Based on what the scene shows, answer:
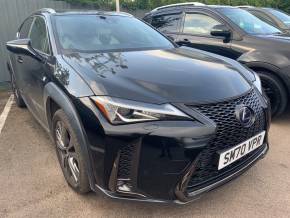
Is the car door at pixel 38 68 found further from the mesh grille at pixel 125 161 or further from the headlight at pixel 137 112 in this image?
the mesh grille at pixel 125 161

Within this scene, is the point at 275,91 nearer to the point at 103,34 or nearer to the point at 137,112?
the point at 103,34

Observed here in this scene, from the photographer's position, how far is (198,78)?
2408 millimetres

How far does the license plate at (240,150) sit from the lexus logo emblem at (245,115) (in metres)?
0.14

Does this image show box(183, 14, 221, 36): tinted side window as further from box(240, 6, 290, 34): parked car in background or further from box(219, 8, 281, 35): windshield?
box(240, 6, 290, 34): parked car in background

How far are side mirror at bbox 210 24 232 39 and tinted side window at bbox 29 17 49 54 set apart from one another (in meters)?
2.53

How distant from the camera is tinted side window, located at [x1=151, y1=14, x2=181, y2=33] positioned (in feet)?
18.1

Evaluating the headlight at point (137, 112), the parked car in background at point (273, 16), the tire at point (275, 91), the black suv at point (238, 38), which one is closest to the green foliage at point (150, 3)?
the black suv at point (238, 38)

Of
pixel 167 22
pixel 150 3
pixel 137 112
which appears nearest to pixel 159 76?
pixel 137 112

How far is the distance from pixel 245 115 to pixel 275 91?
211 cm

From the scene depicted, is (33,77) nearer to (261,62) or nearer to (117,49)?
(117,49)

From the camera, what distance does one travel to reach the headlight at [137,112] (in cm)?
201

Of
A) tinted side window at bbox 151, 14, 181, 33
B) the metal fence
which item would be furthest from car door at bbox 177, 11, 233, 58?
the metal fence

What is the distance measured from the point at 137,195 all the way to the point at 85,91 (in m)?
0.82

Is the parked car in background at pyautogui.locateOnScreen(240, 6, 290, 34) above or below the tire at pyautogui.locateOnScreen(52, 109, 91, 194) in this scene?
above
